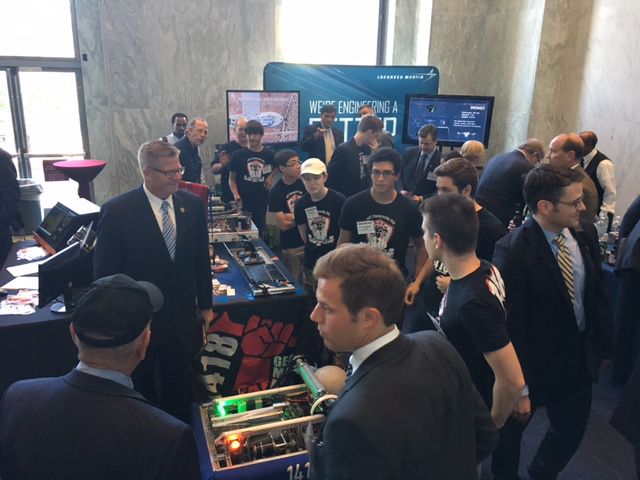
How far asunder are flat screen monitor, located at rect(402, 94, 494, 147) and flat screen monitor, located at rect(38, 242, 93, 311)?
4.89 metres

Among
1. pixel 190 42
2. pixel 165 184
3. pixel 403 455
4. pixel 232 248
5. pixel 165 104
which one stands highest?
pixel 190 42

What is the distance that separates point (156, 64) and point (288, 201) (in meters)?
3.62

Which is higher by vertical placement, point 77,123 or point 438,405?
point 77,123

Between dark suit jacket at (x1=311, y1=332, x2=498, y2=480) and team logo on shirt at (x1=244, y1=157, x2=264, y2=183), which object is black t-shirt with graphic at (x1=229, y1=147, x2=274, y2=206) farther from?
dark suit jacket at (x1=311, y1=332, x2=498, y2=480)

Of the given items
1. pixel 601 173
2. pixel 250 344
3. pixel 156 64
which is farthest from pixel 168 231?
pixel 156 64

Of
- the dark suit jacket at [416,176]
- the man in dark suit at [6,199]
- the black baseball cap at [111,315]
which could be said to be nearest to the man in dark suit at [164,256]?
the black baseball cap at [111,315]

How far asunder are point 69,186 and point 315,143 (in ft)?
11.6

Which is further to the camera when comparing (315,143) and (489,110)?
(489,110)

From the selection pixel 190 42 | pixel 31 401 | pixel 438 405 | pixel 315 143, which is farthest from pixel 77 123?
pixel 438 405

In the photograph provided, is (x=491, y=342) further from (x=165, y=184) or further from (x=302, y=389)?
(x=165, y=184)

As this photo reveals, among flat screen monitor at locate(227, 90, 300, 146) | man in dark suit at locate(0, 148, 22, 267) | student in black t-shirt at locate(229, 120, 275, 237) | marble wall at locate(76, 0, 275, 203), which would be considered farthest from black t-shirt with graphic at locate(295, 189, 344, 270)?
marble wall at locate(76, 0, 275, 203)

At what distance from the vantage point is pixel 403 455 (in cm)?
107

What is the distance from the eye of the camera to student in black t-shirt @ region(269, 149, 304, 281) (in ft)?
12.0

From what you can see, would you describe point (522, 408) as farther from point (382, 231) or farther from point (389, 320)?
point (382, 231)
